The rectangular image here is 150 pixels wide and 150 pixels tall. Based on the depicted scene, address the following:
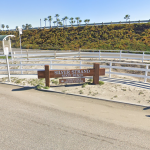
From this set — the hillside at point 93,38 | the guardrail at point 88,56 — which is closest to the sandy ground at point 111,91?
the guardrail at point 88,56

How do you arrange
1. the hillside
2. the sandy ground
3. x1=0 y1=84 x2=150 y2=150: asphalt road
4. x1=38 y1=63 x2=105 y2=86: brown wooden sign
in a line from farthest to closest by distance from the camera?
the hillside, x1=38 y1=63 x2=105 y2=86: brown wooden sign, the sandy ground, x1=0 y1=84 x2=150 y2=150: asphalt road

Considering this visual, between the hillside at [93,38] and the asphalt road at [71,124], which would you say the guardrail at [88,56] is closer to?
the asphalt road at [71,124]

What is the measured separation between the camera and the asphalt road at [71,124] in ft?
13.7

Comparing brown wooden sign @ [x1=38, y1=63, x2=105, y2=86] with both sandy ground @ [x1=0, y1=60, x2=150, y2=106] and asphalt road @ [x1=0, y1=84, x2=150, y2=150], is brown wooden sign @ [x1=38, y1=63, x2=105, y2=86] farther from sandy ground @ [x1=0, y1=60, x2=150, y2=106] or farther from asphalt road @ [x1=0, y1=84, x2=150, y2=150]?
asphalt road @ [x1=0, y1=84, x2=150, y2=150]

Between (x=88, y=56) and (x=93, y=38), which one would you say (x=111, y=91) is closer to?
(x=88, y=56)

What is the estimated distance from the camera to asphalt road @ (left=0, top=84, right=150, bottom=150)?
4176 mm

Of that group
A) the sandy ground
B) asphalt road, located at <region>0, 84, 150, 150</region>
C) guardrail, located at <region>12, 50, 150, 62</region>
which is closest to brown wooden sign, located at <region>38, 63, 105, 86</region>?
the sandy ground

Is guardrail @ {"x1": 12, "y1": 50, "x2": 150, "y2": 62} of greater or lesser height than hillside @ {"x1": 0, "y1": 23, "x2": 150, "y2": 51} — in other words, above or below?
below

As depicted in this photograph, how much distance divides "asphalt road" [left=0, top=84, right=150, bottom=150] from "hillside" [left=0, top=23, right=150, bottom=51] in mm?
32113

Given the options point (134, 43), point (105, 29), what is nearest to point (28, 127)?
point (134, 43)

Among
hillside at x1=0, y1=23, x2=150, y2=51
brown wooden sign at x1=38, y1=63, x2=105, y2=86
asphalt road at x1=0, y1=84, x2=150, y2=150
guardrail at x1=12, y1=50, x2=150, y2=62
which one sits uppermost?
hillside at x1=0, y1=23, x2=150, y2=51

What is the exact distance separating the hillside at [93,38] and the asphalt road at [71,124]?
32.1 metres

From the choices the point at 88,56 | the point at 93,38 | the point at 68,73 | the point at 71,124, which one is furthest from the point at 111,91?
the point at 93,38

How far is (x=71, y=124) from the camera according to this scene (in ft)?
17.0
